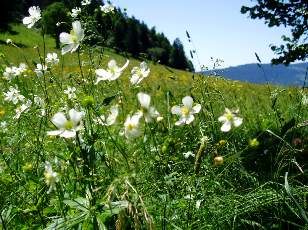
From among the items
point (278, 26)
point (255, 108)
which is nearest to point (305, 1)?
point (278, 26)

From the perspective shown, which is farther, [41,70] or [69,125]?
[41,70]

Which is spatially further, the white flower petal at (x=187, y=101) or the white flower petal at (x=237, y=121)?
the white flower petal at (x=187, y=101)

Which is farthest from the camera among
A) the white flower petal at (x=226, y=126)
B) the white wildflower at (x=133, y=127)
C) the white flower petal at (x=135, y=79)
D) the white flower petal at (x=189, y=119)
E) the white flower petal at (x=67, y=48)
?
the white flower petal at (x=67, y=48)

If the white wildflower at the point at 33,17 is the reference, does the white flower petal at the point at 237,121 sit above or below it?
below

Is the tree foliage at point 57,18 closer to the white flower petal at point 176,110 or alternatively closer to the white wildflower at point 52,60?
the white wildflower at point 52,60

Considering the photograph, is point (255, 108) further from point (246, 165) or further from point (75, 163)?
point (75, 163)

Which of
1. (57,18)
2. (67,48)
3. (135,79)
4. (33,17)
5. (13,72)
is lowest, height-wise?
(135,79)

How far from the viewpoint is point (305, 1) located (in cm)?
1038

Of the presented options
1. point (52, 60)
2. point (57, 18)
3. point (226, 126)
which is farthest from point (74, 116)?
point (57, 18)

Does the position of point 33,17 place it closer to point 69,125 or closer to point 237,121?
point 69,125

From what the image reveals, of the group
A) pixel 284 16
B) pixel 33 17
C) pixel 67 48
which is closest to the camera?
pixel 67 48

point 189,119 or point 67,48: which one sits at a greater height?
point 67,48

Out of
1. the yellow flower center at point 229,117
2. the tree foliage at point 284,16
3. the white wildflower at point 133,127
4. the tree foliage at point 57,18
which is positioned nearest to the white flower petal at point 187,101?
the yellow flower center at point 229,117

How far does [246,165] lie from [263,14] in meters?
8.28
